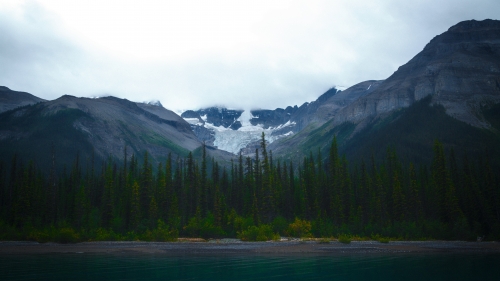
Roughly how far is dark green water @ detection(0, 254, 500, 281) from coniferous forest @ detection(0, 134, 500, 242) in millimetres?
19780

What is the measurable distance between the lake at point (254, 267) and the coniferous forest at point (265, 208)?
19.2 metres

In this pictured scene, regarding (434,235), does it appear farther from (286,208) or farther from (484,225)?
(286,208)

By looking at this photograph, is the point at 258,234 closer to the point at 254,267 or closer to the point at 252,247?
the point at 252,247

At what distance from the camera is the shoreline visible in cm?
4969

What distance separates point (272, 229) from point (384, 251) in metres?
22.7

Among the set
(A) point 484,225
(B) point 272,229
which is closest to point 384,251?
(B) point 272,229

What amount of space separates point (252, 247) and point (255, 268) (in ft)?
61.4

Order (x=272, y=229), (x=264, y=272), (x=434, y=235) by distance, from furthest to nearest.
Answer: (x=272, y=229) → (x=434, y=235) → (x=264, y=272)

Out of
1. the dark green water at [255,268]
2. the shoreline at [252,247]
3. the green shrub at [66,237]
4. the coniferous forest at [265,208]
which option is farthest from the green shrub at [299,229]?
the green shrub at [66,237]

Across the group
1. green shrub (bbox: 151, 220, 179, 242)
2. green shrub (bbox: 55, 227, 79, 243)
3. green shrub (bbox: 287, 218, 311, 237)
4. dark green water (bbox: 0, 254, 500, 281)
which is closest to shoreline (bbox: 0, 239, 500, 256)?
green shrub (bbox: 55, 227, 79, 243)

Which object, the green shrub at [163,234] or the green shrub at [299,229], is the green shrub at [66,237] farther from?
the green shrub at [299,229]

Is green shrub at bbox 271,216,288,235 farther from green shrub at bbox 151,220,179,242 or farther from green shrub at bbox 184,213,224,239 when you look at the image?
green shrub at bbox 151,220,179,242

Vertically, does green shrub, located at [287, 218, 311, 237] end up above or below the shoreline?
above

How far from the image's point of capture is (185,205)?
74938 millimetres
